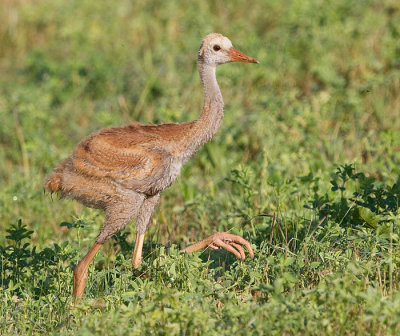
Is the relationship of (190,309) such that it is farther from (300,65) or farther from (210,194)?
(300,65)

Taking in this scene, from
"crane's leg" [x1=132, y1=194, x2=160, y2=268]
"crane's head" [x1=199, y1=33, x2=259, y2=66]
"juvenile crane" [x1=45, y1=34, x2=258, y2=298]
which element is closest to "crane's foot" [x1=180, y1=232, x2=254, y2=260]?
"juvenile crane" [x1=45, y1=34, x2=258, y2=298]

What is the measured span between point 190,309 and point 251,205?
8.09ft

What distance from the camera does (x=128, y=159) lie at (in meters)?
5.71

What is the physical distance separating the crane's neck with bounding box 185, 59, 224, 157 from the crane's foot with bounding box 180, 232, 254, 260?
708 millimetres

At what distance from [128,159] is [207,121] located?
2.32ft

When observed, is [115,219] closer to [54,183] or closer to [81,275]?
[81,275]

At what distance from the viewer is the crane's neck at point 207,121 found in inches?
228

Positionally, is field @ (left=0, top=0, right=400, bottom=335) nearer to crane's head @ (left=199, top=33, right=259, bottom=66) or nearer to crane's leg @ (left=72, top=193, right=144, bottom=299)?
crane's leg @ (left=72, top=193, right=144, bottom=299)

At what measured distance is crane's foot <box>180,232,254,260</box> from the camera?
18.3ft

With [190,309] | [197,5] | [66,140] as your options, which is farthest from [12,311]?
[197,5]

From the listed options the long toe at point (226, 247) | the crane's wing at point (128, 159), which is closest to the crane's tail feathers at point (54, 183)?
the crane's wing at point (128, 159)

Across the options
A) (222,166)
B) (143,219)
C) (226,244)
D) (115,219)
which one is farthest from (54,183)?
(222,166)

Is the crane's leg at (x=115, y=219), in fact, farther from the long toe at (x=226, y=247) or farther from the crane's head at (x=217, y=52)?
the crane's head at (x=217, y=52)

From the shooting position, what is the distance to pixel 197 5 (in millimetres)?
11859
